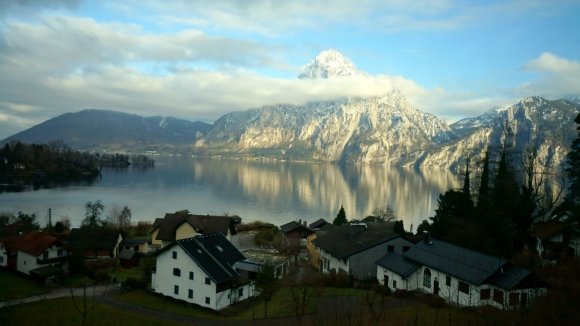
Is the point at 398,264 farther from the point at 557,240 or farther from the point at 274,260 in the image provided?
the point at 557,240

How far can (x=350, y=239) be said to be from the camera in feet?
110

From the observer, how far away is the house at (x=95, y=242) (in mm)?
37438

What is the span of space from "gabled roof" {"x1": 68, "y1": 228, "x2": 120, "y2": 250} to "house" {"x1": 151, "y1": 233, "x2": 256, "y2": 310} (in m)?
12.3

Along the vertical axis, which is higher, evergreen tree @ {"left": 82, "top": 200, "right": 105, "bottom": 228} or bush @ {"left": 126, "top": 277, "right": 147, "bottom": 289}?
evergreen tree @ {"left": 82, "top": 200, "right": 105, "bottom": 228}

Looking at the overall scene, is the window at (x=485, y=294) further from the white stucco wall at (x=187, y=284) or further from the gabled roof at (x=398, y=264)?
the white stucco wall at (x=187, y=284)

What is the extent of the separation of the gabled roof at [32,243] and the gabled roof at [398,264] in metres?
24.4

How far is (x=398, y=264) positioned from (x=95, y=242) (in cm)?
2622

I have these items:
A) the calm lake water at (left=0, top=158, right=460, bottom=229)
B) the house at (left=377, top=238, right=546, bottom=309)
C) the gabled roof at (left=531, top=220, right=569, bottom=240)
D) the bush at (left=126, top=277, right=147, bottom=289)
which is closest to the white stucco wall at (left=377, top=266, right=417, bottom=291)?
the house at (left=377, top=238, right=546, bottom=309)

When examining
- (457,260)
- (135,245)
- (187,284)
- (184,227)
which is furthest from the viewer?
(184,227)

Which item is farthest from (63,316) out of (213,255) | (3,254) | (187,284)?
(3,254)

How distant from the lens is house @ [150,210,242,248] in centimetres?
4225

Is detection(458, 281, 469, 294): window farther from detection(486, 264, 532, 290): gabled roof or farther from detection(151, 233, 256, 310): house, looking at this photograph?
detection(151, 233, 256, 310): house

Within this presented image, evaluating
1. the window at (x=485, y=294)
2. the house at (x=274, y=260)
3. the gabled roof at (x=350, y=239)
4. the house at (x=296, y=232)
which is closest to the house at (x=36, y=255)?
the house at (x=274, y=260)

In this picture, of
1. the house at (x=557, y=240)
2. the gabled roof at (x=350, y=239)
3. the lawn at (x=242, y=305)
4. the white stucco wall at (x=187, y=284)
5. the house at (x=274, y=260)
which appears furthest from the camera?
the house at (x=274, y=260)
